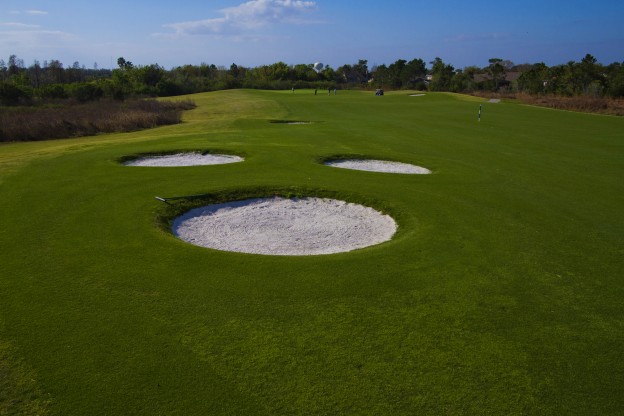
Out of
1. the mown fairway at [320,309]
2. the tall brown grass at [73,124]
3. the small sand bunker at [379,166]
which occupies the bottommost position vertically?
the mown fairway at [320,309]

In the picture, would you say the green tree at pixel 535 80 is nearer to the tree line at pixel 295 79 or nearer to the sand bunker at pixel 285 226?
the tree line at pixel 295 79

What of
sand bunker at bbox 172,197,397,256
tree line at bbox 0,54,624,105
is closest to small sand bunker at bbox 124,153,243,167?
sand bunker at bbox 172,197,397,256

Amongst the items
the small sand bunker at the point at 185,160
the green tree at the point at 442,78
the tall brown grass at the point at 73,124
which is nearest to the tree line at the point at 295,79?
the green tree at the point at 442,78

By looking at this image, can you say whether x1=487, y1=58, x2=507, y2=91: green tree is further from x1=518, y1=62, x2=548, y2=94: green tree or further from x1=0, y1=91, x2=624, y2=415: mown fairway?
x1=0, y1=91, x2=624, y2=415: mown fairway

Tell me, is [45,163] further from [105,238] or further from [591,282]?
[591,282]

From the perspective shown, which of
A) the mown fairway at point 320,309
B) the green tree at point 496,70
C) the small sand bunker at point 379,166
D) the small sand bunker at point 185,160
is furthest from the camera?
the green tree at point 496,70
